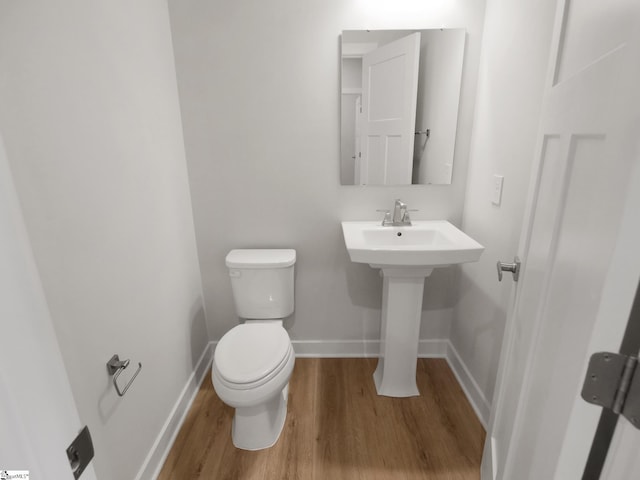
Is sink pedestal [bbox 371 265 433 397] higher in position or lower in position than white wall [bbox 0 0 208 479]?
lower

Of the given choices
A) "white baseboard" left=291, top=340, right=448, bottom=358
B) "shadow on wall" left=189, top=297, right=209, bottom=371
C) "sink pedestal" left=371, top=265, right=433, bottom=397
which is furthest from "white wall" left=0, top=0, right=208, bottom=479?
"sink pedestal" left=371, top=265, right=433, bottom=397

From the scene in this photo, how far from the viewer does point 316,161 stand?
1.77 meters

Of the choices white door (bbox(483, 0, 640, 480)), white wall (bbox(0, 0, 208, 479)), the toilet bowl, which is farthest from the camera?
the toilet bowl

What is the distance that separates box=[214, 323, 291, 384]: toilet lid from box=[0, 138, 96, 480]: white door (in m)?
0.93

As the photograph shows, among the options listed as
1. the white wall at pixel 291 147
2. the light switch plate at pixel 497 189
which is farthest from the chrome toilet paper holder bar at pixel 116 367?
the light switch plate at pixel 497 189

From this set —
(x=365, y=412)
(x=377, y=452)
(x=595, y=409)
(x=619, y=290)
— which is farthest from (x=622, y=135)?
(x=365, y=412)

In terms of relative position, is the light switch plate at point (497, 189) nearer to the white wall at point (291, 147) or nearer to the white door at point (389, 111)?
the white wall at point (291, 147)

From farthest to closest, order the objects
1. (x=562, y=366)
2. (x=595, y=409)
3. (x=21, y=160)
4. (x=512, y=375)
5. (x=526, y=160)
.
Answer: (x=526, y=160) → (x=512, y=375) → (x=21, y=160) → (x=562, y=366) → (x=595, y=409)

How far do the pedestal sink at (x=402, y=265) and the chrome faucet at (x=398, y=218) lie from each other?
3 cm

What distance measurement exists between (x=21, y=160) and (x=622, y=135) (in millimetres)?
1214

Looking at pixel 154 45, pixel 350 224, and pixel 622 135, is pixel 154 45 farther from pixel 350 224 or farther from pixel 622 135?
pixel 622 135

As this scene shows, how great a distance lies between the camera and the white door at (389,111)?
5.31 ft

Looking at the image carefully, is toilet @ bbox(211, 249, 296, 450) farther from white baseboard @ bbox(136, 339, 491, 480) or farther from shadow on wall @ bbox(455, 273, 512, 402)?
shadow on wall @ bbox(455, 273, 512, 402)

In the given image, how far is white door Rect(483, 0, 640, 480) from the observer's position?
19.2 inches
